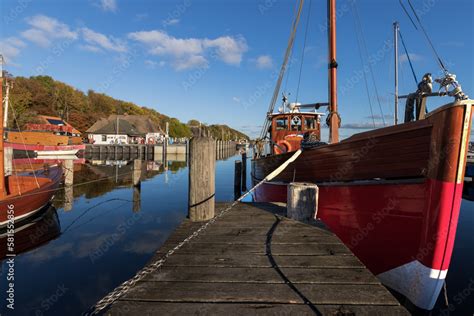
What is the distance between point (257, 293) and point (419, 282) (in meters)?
3.18

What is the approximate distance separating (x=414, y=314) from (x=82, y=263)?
7063mm

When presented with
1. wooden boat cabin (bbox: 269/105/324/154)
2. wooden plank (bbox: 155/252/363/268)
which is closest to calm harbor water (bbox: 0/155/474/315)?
wooden plank (bbox: 155/252/363/268)

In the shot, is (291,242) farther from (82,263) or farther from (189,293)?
(82,263)

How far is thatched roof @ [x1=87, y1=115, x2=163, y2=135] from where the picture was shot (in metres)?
62.2

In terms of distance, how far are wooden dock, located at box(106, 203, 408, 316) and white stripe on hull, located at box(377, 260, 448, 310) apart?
147 cm

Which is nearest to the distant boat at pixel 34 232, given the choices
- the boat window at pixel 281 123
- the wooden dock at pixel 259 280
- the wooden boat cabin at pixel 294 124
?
the wooden dock at pixel 259 280

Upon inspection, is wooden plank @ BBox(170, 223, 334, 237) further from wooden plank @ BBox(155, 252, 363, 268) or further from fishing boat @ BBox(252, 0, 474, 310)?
fishing boat @ BBox(252, 0, 474, 310)

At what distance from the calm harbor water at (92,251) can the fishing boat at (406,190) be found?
65.8 inches

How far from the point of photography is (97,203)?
12.5 m

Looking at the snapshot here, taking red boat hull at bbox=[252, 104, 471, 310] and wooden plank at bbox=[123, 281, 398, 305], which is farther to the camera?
red boat hull at bbox=[252, 104, 471, 310]

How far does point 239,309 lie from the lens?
2.19 meters

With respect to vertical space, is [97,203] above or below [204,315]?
below

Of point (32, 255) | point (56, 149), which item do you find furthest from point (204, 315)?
point (56, 149)

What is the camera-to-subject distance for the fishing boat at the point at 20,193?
281 inches
